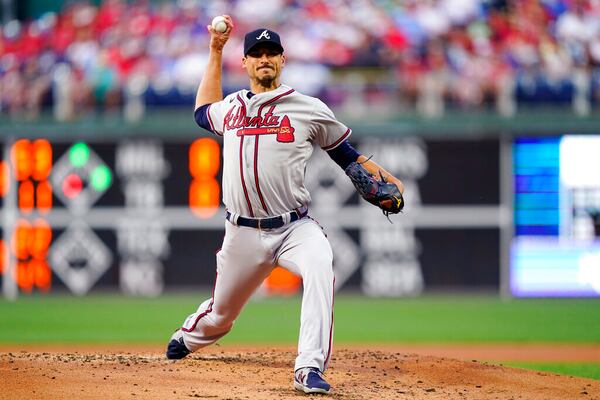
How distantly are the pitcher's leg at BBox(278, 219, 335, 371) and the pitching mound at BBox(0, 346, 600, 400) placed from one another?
213 millimetres

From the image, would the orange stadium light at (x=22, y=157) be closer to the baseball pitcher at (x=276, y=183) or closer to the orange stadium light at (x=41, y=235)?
the orange stadium light at (x=41, y=235)

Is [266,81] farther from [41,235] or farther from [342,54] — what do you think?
[342,54]

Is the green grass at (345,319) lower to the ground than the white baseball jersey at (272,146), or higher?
lower

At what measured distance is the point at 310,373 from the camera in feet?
16.0

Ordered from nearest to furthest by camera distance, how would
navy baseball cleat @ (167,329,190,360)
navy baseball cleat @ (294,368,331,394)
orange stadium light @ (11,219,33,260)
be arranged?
navy baseball cleat @ (294,368,331,394), navy baseball cleat @ (167,329,190,360), orange stadium light @ (11,219,33,260)

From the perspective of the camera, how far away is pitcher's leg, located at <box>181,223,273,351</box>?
5285 millimetres

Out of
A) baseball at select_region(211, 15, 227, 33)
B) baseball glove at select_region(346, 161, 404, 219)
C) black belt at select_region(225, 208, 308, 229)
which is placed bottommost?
black belt at select_region(225, 208, 308, 229)

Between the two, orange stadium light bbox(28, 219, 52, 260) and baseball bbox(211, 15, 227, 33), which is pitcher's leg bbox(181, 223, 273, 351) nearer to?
baseball bbox(211, 15, 227, 33)

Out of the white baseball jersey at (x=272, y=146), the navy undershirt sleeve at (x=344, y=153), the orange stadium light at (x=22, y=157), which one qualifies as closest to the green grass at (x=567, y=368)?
the navy undershirt sleeve at (x=344, y=153)

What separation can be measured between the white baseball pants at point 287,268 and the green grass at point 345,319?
398 cm

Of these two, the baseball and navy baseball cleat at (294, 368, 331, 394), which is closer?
navy baseball cleat at (294, 368, 331, 394)

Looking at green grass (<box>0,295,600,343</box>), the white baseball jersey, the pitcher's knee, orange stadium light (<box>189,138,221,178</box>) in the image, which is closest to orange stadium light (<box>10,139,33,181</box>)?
green grass (<box>0,295,600,343</box>)

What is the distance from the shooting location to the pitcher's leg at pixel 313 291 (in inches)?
195

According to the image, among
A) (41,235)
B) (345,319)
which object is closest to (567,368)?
(345,319)
